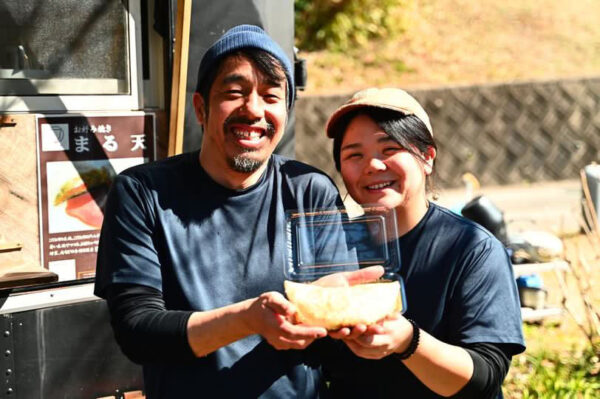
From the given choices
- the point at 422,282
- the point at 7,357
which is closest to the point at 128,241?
the point at 422,282

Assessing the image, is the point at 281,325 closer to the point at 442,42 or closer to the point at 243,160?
the point at 243,160

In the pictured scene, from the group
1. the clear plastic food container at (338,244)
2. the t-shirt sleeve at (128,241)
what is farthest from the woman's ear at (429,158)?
the t-shirt sleeve at (128,241)

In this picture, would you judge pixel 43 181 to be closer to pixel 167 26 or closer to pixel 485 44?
pixel 167 26

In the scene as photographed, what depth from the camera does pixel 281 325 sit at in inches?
81.2

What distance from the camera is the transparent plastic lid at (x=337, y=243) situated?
7.60 feet

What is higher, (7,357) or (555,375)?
(7,357)

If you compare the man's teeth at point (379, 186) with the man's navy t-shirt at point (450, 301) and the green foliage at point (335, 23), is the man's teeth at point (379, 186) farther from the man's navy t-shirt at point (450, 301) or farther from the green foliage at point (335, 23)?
the green foliage at point (335, 23)

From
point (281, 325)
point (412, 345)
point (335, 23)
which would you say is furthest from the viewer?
point (335, 23)

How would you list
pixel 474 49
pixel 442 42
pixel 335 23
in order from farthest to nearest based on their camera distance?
pixel 442 42, pixel 474 49, pixel 335 23

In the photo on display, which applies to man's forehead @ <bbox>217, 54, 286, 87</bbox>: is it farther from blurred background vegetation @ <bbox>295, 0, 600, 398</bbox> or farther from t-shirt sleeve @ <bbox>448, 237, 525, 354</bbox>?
blurred background vegetation @ <bbox>295, 0, 600, 398</bbox>

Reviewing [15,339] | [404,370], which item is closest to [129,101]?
[15,339]

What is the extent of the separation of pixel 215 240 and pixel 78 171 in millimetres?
1932

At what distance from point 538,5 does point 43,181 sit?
53.2 feet

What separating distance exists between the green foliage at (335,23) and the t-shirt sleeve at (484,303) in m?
13.2
